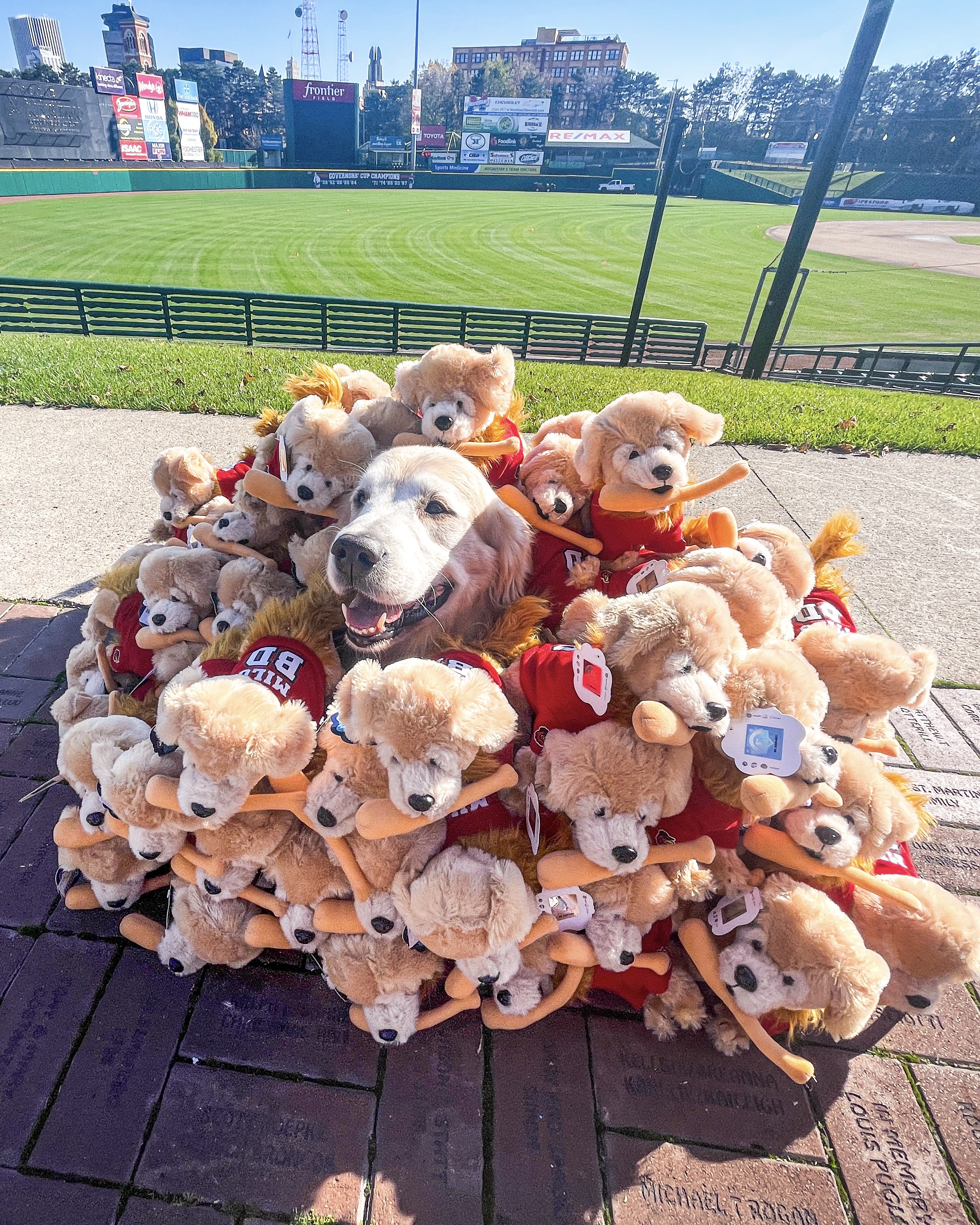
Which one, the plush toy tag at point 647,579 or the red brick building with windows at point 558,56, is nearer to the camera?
the plush toy tag at point 647,579

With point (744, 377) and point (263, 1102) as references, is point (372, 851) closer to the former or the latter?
point (263, 1102)

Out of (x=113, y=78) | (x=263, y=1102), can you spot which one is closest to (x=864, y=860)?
(x=263, y=1102)

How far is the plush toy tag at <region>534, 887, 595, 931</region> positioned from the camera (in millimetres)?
2174

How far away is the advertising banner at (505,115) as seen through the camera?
242 ft

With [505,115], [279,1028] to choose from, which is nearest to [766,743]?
[279,1028]

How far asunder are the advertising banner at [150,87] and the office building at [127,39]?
169 feet

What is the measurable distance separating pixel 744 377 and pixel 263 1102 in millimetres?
13652

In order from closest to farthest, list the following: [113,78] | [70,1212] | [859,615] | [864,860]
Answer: [70,1212] → [864,860] → [859,615] → [113,78]

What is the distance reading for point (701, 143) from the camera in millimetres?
10648

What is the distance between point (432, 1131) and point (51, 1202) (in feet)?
3.59

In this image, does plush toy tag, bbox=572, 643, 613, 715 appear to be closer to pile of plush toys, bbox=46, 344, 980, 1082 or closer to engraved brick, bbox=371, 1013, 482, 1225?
pile of plush toys, bbox=46, 344, 980, 1082

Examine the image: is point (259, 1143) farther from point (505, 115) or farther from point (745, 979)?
point (505, 115)

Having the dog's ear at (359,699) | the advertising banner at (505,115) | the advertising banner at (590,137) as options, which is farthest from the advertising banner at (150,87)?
the dog's ear at (359,699)

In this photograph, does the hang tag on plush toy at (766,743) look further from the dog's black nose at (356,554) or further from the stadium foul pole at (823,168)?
the stadium foul pole at (823,168)
